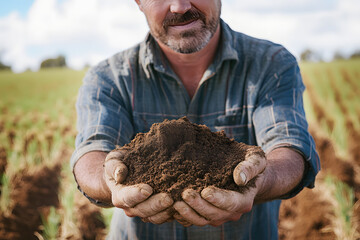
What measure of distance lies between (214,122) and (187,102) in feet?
0.59

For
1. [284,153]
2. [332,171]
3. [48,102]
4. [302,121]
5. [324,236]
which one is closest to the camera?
[284,153]

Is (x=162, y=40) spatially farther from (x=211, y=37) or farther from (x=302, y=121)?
(x=302, y=121)

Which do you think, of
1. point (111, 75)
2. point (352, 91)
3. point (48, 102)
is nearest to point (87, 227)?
point (111, 75)

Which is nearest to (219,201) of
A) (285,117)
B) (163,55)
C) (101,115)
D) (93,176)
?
(93,176)

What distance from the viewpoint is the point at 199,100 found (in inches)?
73.3

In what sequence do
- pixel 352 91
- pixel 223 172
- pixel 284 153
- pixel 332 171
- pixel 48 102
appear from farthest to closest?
pixel 352 91, pixel 48 102, pixel 332 171, pixel 284 153, pixel 223 172

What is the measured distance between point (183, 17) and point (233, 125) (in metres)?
0.61

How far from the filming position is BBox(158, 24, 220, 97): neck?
6.24ft

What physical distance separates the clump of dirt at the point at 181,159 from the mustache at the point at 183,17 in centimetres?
63

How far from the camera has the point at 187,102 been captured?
1861 millimetres

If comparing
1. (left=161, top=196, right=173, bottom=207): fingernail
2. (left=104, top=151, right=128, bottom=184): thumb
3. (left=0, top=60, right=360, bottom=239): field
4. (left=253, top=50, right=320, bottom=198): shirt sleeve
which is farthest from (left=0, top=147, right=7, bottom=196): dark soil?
(left=161, top=196, right=173, bottom=207): fingernail

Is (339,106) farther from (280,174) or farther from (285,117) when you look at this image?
(280,174)

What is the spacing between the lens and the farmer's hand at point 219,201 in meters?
1.09

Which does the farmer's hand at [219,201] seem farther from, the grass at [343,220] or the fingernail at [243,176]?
the grass at [343,220]
